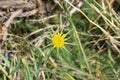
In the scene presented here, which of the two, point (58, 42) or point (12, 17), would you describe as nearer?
point (58, 42)

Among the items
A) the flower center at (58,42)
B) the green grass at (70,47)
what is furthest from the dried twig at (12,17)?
the flower center at (58,42)

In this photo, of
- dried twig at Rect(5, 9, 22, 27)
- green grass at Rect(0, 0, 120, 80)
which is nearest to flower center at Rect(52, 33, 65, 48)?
green grass at Rect(0, 0, 120, 80)

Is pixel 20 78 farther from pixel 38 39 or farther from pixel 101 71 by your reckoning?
pixel 101 71

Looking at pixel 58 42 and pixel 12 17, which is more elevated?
pixel 12 17

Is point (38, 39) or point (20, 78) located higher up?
point (38, 39)

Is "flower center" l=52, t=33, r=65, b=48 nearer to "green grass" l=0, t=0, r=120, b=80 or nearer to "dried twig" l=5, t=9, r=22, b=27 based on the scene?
"green grass" l=0, t=0, r=120, b=80

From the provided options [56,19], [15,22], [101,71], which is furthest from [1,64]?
[101,71]

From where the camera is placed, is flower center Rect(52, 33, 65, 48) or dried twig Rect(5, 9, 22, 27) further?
dried twig Rect(5, 9, 22, 27)

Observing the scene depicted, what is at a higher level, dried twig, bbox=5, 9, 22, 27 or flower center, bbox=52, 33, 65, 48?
dried twig, bbox=5, 9, 22, 27
